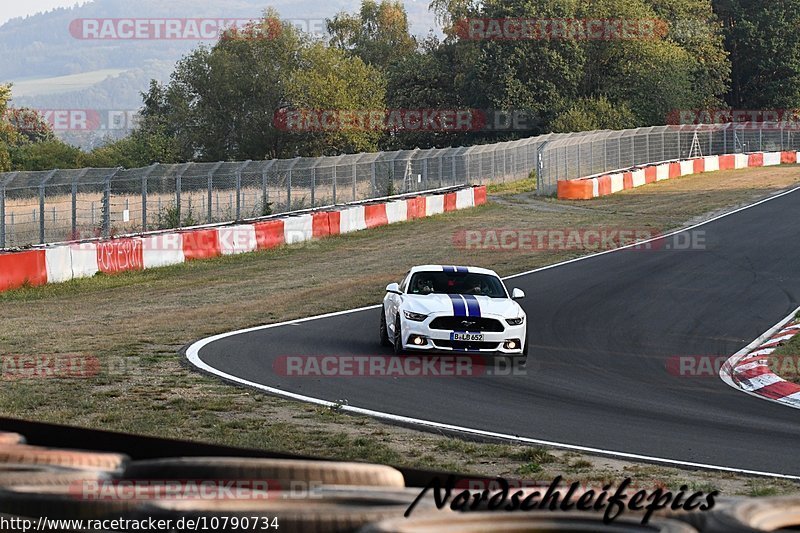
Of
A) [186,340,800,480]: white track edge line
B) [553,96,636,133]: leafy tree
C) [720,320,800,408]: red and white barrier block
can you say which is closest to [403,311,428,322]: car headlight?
[186,340,800,480]: white track edge line

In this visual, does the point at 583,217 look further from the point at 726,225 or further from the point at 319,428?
the point at 319,428

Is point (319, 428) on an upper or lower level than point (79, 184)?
lower

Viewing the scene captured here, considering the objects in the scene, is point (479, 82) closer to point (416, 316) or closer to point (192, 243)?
point (192, 243)

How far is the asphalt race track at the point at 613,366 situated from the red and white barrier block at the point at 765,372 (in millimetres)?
285

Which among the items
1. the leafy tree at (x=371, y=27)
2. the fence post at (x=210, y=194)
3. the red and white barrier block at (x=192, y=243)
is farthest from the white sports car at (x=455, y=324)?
the leafy tree at (x=371, y=27)

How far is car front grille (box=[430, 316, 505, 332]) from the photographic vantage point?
1552cm

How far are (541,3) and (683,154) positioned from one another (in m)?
17.6

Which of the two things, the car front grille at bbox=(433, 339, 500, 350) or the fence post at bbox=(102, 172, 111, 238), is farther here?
the fence post at bbox=(102, 172, 111, 238)

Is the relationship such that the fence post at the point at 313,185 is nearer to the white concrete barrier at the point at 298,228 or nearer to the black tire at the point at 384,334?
the white concrete barrier at the point at 298,228

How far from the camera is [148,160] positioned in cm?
8194

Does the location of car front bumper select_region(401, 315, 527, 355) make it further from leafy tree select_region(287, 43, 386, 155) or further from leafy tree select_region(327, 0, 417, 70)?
leafy tree select_region(327, 0, 417, 70)

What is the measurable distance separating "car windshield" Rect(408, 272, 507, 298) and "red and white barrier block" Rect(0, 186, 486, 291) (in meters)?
9.31

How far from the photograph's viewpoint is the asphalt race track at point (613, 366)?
10.9m

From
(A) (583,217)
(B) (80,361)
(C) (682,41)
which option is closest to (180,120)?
(C) (682,41)
